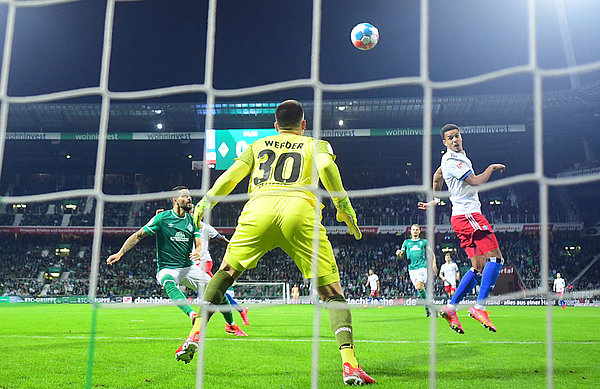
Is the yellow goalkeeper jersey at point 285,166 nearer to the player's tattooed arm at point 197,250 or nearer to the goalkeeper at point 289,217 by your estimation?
the goalkeeper at point 289,217

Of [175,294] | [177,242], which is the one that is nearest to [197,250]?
[177,242]

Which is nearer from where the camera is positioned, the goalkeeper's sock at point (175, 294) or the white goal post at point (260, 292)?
the goalkeeper's sock at point (175, 294)

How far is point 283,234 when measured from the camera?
3.22m

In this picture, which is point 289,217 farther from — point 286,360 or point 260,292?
point 260,292

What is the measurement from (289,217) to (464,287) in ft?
8.14

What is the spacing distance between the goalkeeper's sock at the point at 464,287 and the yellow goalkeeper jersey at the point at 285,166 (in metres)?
2.30

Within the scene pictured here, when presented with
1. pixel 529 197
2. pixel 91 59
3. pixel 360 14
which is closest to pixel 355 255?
pixel 529 197

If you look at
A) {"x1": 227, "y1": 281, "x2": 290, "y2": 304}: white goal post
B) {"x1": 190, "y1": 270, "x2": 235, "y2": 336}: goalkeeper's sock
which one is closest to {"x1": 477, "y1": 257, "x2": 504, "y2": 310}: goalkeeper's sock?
{"x1": 190, "y1": 270, "x2": 235, "y2": 336}: goalkeeper's sock

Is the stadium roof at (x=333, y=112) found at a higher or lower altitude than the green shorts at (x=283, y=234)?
higher

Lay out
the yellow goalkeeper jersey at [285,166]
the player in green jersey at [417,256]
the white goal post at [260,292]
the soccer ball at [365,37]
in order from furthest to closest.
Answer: the white goal post at [260,292] → the player in green jersey at [417,256] → the soccer ball at [365,37] → the yellow goalkeeper jersey at [285,166]

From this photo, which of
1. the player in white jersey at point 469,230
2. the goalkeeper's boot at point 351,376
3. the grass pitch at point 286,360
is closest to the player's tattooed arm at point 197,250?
the grass pitch at point 286,360

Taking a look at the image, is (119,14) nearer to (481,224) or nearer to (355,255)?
(355,255)

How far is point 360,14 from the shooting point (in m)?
19.2

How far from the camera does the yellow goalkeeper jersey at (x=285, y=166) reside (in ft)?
10.9
